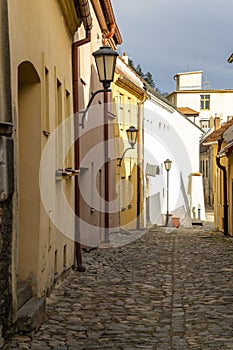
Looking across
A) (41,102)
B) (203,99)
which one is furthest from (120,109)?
(203,99)

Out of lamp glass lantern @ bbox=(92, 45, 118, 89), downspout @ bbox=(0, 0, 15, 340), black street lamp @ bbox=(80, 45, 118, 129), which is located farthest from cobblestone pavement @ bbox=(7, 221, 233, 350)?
lamp glass lantern @ bbox=(92, 45, 118, 89)

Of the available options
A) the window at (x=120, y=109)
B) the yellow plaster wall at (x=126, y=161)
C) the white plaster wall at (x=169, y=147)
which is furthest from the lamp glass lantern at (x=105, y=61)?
the white plaster wall at (x=169, y=147)

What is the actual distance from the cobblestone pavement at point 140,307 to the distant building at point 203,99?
54.7 m

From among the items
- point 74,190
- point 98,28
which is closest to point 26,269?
point 74,190

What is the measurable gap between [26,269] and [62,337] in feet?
3.57

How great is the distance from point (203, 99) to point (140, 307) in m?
61.4

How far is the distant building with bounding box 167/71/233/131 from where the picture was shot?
219 ft

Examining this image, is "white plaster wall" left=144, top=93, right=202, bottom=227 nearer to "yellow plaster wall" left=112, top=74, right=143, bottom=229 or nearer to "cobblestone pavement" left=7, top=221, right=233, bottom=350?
"yellow plaster wall" left=112, top=74, right=143, bottom=229

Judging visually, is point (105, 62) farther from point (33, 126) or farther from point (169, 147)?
point (169, 147)

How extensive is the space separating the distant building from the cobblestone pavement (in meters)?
54.7

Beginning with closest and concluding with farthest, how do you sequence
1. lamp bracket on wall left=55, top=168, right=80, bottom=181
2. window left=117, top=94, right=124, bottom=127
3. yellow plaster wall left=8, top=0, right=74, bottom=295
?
1. yellow plaster wall left=8, top=0, right=74, bottom=295
2. lamp bracket on wall left=55, top=168, right=80, bottom=181
3. window left=117, top=94, right=124, bottom=127

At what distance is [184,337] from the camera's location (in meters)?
6.14

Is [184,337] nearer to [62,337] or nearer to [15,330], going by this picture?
[62,337]

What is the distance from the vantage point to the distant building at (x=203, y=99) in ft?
219
